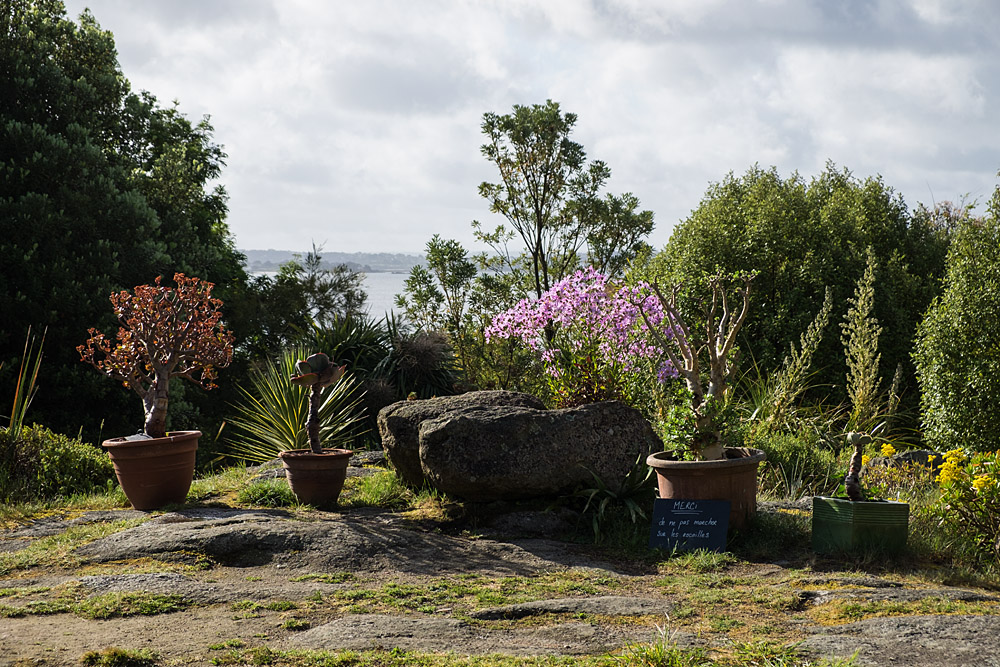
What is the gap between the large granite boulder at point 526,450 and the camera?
6.21 metres

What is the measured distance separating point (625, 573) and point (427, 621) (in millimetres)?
1662

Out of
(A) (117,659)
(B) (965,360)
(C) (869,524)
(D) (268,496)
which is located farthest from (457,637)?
(B) (965,360)

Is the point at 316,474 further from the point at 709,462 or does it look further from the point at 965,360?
the point at 965,360

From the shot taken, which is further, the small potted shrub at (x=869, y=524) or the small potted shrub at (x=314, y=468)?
the small potted shrub at (x=314, y=468)

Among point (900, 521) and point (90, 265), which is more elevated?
point (90, 265)

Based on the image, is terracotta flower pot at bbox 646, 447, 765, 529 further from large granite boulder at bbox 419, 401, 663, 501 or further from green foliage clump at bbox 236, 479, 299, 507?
green foliage clump at bbox 236, 479, 299, 507

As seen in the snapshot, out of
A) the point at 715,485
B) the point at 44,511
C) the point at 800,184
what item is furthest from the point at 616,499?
the point at 800,184

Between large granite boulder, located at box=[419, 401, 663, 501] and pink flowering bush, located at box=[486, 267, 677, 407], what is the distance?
100 centimetres

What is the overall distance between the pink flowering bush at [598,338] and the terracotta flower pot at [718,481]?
175cm

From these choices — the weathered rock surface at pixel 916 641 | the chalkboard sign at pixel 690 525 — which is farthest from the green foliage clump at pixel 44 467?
the weathered rock surface at pixel 916 641

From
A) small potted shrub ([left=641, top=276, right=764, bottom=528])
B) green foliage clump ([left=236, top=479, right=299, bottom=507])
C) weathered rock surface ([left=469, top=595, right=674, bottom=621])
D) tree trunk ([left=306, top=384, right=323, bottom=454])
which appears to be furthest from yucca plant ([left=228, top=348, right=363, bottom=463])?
weathered rock surface ([left=469, top=595, right=674, bottom=621])

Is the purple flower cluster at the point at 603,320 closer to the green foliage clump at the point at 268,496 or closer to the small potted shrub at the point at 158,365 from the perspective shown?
the green foliage clump at the point at 268,496

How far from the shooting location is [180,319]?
771 centimetres

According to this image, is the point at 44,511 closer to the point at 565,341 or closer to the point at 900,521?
the point at 565,341
